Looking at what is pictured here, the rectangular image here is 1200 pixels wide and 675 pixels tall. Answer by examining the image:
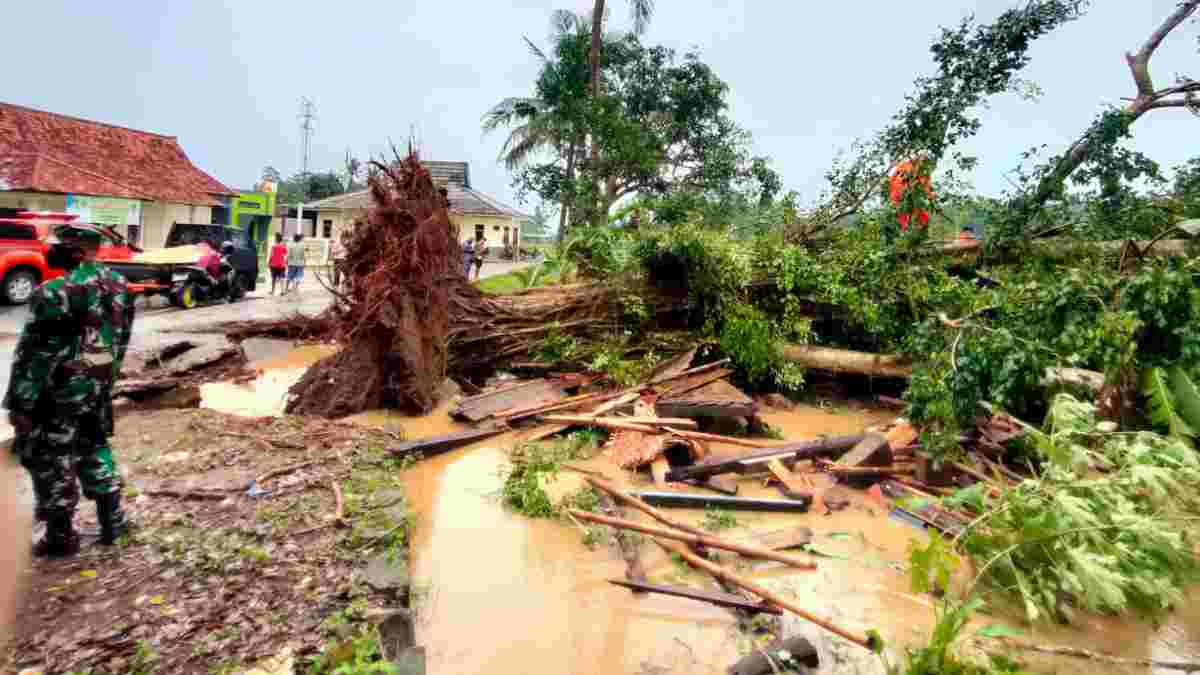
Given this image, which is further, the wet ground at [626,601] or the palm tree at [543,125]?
the palm tree at [543,125]

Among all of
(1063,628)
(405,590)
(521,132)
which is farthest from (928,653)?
(521,132)

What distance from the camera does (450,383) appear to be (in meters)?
9.05

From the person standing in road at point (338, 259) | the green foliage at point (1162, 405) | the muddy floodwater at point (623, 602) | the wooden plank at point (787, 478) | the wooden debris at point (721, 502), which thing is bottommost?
the muddy floodwater at point (623, 602)

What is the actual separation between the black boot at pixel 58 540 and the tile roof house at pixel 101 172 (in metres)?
19.2

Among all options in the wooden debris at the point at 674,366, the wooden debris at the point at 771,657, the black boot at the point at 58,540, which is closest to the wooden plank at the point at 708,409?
the wooden debris at the point at 674,366

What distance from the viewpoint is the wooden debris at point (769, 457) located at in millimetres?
6211

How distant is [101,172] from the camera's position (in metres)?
22.7

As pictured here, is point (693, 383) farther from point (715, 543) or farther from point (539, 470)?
point (715, 543)

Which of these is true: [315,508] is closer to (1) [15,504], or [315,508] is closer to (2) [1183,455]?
(1) [15,504]

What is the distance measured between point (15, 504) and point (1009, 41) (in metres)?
12.5

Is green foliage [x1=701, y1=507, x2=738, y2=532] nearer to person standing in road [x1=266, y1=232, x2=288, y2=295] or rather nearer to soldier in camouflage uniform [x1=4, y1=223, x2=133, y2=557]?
soldier in camouflage uniform [x1=4, y1=223, x2=133, y2=557]

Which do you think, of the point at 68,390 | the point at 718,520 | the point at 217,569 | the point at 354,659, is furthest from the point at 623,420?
the point at 68,390

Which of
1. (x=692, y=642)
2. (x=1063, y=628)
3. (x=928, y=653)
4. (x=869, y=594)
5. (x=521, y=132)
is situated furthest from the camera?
(x=521, y=132)

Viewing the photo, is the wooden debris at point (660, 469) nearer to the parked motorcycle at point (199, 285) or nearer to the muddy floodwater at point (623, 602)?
the muddy floodwater at point (623, 602)
